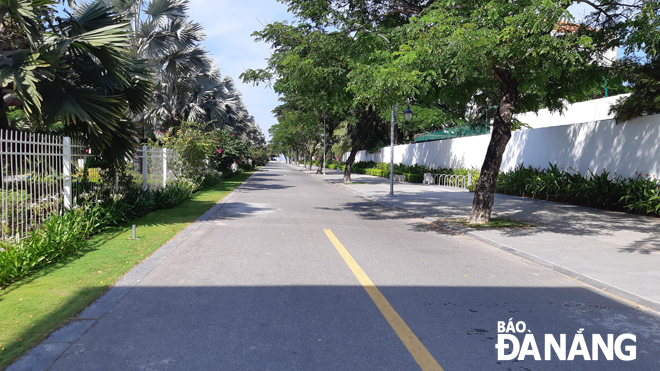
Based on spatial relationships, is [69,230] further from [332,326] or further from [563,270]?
[563,270]

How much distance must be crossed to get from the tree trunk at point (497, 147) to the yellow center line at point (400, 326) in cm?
562

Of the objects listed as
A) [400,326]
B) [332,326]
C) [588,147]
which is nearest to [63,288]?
[332,326]

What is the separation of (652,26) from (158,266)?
10610 millimetres

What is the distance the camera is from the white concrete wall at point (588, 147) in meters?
13.1

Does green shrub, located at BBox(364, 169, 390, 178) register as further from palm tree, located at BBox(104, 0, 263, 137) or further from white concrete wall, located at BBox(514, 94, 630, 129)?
palm tree, located at BBox(104, 0, 263, 137)

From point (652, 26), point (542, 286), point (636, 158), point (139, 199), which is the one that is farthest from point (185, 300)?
point (636, 158)

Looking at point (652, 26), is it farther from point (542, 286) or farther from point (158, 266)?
point (158, 266)

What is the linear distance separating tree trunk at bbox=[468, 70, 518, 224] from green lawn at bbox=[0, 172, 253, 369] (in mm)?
7474

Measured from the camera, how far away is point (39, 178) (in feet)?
24.9

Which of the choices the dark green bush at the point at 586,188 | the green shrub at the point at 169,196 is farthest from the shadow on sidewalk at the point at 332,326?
the dark green bush at the point at 586,188

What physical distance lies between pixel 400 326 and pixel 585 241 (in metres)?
6.34

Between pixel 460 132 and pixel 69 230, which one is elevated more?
pixel 460 132

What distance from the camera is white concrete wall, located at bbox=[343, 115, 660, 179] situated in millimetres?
13086

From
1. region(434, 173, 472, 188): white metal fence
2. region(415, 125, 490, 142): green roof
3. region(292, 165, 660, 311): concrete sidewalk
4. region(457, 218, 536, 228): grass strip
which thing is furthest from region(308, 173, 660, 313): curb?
region(415, 125, 490, 142): green roof
